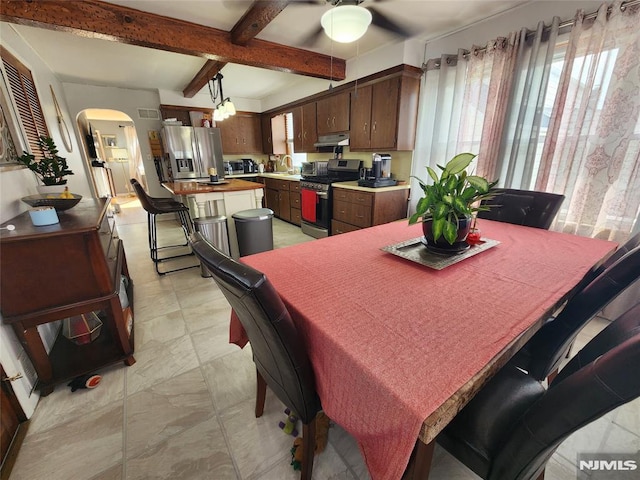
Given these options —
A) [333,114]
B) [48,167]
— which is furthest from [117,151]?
[48,167]

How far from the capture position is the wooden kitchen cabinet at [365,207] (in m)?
3.22

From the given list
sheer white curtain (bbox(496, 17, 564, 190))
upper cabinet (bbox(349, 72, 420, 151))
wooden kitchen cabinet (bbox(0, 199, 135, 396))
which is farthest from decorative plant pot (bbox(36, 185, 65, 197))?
sheer white curtain (bbox(496, 17, 564, 190))

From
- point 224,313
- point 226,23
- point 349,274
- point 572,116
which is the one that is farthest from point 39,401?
point 572,116

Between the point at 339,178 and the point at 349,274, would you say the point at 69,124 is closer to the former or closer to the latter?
the point at 339,178

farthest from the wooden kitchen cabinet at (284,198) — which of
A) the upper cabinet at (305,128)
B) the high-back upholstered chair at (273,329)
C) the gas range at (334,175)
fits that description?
the high-back upholstered chair at (273,329)

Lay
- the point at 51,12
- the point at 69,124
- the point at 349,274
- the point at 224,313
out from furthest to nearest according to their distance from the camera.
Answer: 1. the point at 69,124
2. the point at 224,313
3. the point at 51,12
4. the point at 349,274

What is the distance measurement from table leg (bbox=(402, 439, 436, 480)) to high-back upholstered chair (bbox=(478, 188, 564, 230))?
163cm

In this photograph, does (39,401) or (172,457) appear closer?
(172,457)

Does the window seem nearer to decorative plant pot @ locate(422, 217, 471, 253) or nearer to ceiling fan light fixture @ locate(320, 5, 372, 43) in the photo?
ceiling fan light fixture @ locate(320, 5, 372, 43)

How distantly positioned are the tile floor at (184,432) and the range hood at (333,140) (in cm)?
321

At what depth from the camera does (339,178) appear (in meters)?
4.05

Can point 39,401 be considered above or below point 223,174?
below

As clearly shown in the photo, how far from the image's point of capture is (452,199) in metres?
1.19

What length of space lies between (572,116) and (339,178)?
2.61 m
